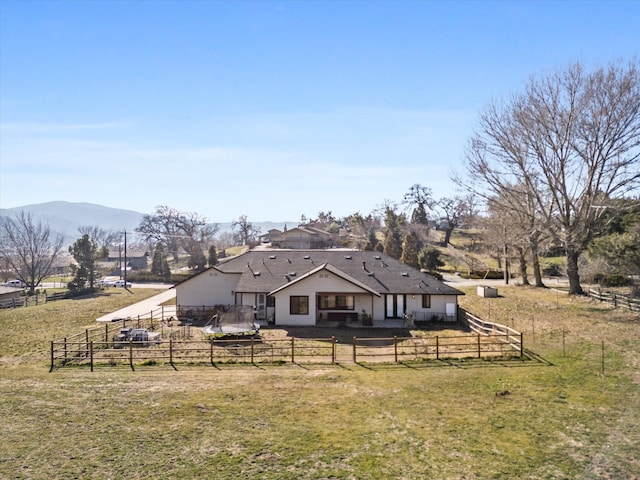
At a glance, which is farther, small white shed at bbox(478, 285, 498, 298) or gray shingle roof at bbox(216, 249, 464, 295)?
small white shed at bbox(478, 285, 498, 298)

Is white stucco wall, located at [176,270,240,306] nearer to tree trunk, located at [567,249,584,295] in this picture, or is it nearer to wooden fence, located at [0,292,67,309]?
wooden fence, located at [0,292,67,309]

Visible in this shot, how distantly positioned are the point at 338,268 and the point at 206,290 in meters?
10.2

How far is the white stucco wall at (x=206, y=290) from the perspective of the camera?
114 feet

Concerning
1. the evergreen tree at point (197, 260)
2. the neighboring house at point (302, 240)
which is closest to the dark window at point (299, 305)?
the neighboring house at point (302, 240)

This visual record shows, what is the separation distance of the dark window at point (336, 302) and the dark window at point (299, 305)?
1088 mm

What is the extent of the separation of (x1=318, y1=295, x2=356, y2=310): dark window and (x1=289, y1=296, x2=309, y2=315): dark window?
1.09 metres

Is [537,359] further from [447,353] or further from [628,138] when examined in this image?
[628,138]

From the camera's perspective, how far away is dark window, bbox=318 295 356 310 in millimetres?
30609

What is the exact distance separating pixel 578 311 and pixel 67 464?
101 feet

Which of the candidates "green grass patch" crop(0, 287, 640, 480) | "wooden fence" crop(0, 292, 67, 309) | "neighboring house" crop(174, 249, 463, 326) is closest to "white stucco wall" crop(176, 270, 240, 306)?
"neighboring house" crop(174, 249, 463, 326)

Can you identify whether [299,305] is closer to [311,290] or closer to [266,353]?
[311,290]

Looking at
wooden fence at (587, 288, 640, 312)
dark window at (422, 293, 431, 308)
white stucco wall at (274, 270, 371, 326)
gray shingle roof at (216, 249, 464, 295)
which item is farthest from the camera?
gray shingle roof at (216, 249, 464, 295)

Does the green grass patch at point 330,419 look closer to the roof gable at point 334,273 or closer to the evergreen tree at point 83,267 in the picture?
the roof gable at point 334,273

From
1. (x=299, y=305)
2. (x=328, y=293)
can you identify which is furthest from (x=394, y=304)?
(x=299, y=305)
